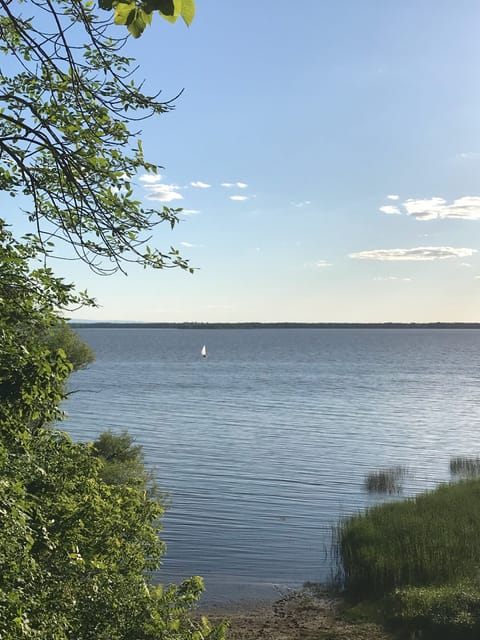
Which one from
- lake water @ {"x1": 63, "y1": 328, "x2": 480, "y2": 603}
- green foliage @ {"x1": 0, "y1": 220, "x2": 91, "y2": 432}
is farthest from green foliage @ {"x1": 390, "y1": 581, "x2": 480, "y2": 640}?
green foliage @ {"x1": 0, "y1": 220, "x2": 91, "y2": 432}

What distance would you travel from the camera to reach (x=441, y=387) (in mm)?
100125

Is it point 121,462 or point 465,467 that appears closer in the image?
point 121,462

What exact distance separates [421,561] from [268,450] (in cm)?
2502

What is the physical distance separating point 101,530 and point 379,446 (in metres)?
42.4

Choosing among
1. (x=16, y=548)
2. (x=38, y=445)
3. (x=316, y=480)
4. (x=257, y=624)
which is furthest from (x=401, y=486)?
(x=16, y=548)

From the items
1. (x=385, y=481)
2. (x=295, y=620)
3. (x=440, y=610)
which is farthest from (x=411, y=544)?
(x=385, y=481)

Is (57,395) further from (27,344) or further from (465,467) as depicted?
(465,467)

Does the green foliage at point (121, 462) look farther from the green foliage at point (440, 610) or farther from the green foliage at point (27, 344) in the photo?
the green foliage at point (27, 344)

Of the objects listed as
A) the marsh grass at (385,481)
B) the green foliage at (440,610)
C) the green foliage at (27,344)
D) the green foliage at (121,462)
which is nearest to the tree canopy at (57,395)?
the green foliage at (27,344)

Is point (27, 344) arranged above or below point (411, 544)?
above

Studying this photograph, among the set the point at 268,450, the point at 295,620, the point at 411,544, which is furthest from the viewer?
the point at 268,450

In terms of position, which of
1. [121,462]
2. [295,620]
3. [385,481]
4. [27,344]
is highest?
[27,344]

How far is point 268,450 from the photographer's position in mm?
49375

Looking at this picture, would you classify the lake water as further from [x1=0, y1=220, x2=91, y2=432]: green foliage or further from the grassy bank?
[x1=0, y1=220, x2=91, y2=432]: green foliage
